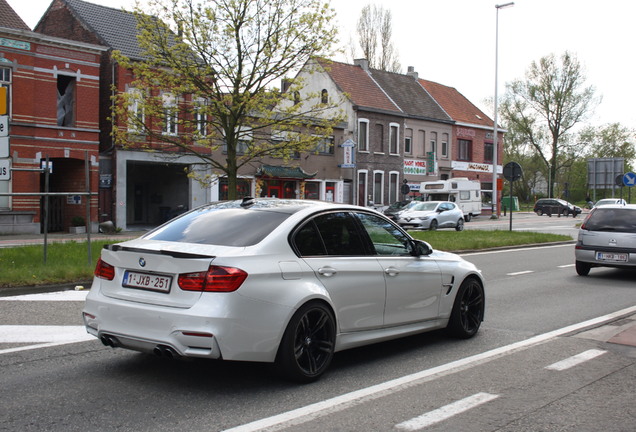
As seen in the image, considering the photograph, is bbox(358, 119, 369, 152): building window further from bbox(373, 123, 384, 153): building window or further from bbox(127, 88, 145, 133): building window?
bbox(127, 88, 145, 133): building window

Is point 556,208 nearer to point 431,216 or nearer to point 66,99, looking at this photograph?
point 431,216

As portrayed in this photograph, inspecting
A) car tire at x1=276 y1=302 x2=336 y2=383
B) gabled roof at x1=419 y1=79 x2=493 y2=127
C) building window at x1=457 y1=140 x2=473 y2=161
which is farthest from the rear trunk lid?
building window at x1=457 y1=140 x2=473 y2=161

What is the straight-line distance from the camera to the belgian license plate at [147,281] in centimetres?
502

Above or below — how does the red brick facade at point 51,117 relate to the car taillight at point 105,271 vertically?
above

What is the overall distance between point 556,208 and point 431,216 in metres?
33.6

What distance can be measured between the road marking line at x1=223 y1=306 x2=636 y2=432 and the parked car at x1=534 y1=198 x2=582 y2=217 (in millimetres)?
57964

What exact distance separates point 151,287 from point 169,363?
43.6 inches

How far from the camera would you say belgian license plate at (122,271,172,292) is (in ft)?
16.5

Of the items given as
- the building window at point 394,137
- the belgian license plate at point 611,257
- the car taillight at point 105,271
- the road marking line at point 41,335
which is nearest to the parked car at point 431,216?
the building window at point 394,137

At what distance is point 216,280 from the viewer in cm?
485

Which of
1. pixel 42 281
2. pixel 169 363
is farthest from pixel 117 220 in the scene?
pixel 169 363

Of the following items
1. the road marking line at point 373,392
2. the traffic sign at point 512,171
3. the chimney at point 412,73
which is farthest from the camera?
the chimney at point 412,73

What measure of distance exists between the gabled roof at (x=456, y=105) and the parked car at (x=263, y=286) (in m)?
49.6

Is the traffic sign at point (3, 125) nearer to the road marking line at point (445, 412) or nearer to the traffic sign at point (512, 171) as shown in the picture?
the road marking line at point (445, 412)
